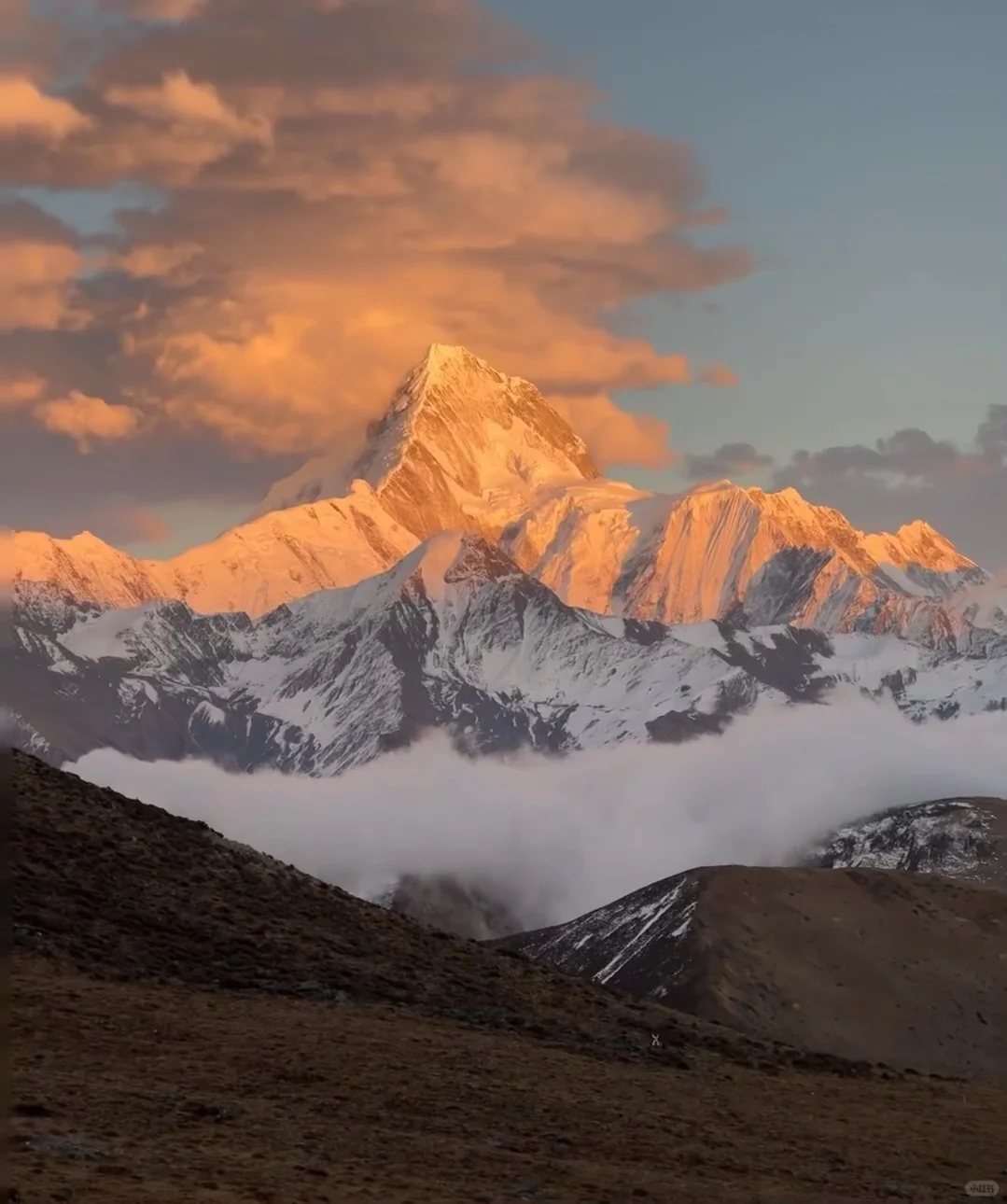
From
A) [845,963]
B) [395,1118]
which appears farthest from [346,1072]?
[845,963]

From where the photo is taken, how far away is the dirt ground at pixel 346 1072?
1571 inches

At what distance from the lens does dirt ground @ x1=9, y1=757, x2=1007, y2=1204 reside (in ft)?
131

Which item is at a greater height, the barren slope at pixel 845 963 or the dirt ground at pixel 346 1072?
the barren slope at pixel 845 963

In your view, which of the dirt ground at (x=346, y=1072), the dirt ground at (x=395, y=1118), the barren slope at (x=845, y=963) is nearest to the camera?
the dirt ground at (x=395, y=1118)

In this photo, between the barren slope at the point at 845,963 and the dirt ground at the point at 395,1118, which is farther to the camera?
the barren slope at the point at 845,963

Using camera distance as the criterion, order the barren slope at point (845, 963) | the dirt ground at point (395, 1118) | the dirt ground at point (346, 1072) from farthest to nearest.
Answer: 1. the barren slope at point (845, 963)
2. the dirt ground at point (346, 1072)
3. the dirt ground at point (395, 1118)

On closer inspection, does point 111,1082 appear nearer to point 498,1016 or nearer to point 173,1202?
point 173,1202

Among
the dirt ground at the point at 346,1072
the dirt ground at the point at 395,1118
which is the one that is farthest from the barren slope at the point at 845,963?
the dirt ground at the point at 395,1118

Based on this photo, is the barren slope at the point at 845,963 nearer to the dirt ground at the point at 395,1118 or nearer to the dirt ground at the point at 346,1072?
the dirt ground at the point at 346,1072

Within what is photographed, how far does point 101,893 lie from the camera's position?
5891 cm

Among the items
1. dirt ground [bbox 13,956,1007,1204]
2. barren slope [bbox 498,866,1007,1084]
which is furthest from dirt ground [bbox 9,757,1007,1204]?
barren slope [bbox 498,866,1007,1084]

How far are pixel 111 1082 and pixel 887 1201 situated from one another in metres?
17.6

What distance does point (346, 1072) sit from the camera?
4812cm

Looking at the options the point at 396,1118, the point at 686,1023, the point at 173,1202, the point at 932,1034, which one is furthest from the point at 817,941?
the point at 173,1202
